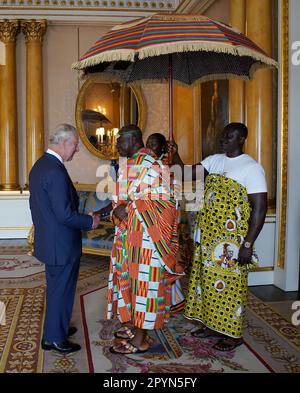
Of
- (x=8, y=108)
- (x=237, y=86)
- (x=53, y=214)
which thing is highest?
(x=8, y=108)

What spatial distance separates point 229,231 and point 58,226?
1.20 m

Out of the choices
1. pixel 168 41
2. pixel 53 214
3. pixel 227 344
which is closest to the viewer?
pixel 168 41

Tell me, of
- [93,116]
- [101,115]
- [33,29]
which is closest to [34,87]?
[33,29]

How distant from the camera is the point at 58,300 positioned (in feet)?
10.6

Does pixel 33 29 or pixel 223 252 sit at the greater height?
pixel 33 29

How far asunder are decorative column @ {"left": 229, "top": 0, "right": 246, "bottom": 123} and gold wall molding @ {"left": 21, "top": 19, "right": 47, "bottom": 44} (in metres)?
3.99

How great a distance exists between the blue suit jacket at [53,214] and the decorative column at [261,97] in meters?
2.65

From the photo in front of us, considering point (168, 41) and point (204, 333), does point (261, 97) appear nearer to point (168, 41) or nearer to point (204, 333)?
point (168, 41)

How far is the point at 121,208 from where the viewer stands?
3.27 m

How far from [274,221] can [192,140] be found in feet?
9.60

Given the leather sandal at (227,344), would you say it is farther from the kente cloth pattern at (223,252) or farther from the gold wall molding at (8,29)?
the gold wall molding at (8,29)

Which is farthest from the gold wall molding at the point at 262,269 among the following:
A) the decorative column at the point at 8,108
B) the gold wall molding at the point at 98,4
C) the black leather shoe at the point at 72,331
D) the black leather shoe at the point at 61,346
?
the gold wall molding at the point at 98,4
